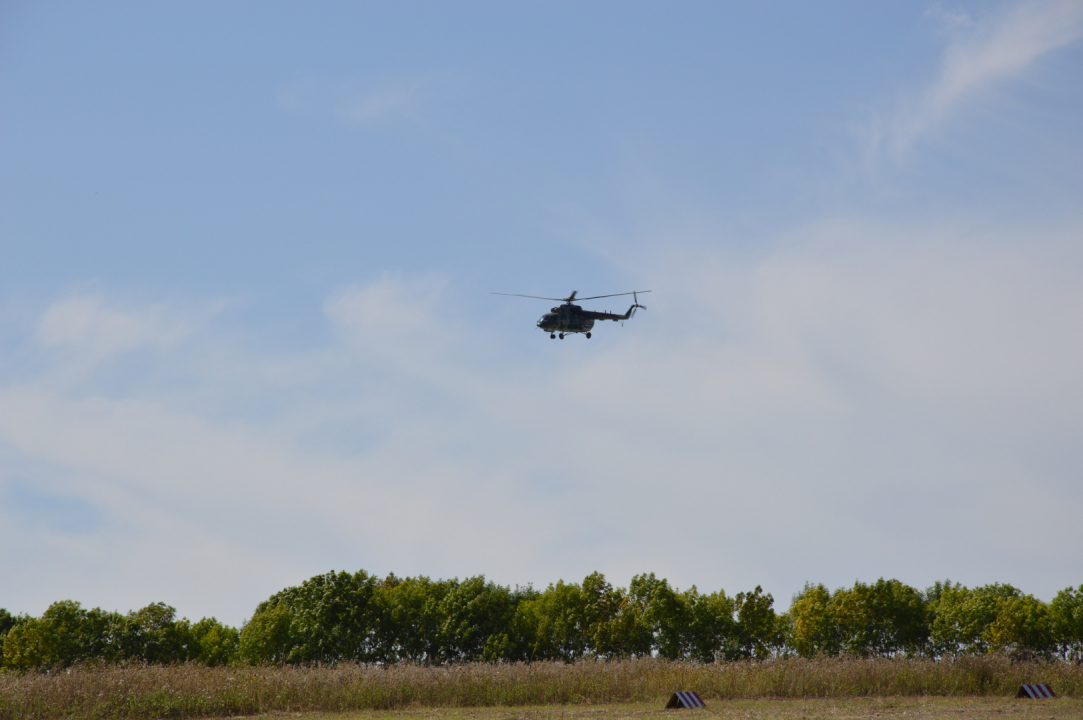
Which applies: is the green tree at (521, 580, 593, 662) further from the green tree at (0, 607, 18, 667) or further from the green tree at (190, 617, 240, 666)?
the green tree at (0, 607, 18, 667)

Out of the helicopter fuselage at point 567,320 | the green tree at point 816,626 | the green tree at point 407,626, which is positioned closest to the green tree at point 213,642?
the green tree at point 407,626

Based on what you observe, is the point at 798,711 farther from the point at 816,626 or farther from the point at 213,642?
the point at 213,642

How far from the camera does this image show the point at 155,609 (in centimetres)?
7706

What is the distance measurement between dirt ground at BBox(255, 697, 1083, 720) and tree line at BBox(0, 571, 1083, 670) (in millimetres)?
45068

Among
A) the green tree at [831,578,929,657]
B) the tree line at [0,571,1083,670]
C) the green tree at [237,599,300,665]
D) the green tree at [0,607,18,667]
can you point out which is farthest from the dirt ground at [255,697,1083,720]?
the green tree at [0,607,18,667]

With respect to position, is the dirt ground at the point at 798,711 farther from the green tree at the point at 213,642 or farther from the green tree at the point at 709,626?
the green tree at the point at 213,642

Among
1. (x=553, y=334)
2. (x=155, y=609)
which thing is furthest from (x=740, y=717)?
(x=155, y=609)

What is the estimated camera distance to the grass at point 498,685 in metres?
27.3

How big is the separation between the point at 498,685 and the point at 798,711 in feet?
33.0

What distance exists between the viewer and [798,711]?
25844 millimetres

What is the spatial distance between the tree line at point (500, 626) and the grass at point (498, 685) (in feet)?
137

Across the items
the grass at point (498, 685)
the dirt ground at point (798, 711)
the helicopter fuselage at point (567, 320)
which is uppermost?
the helicopter fuselage at point (567, 320)

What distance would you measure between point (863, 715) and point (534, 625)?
58.1 metres

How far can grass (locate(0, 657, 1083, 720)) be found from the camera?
27.3 m
